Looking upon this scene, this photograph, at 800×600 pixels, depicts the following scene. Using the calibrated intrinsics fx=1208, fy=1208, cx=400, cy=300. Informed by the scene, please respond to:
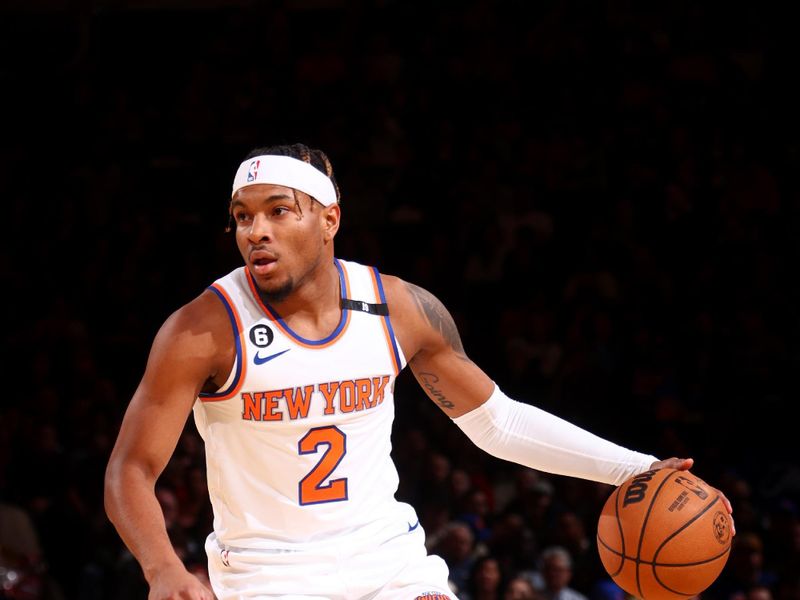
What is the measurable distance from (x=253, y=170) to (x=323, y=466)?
922 mm

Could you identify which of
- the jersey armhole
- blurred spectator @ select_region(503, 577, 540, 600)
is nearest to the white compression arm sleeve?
the jersey armhole

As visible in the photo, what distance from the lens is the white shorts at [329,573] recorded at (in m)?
3.40

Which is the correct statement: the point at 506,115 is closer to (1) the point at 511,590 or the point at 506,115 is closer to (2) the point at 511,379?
(2) the point at 511,379

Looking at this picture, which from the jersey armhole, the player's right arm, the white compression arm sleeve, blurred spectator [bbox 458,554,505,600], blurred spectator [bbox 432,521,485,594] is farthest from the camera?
blurred spectator [bbox 432,521,485,594]

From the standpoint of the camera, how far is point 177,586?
2.96 meters

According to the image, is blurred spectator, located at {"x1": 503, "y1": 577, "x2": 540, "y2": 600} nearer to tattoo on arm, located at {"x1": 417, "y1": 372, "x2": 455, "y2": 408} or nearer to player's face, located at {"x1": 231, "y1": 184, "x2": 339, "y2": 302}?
tattoo on arm, located at {"x1": 417, "y1": 372, "x2": 455, "y2": 408}

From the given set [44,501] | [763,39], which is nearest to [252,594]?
[44,501]

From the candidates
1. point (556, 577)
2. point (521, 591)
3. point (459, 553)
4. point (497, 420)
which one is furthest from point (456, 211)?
point (497, 420)

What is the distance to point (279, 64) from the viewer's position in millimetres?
10367

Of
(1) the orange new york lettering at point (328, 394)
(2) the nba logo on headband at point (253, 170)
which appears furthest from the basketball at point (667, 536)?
(2) the nba logo on headband at point (253, 170)

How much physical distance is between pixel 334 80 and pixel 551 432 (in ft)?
22.0

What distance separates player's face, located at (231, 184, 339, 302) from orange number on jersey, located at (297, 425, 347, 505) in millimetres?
431

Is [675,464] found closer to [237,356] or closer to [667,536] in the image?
[667,536]

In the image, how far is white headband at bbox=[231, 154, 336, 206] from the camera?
12.0ft
